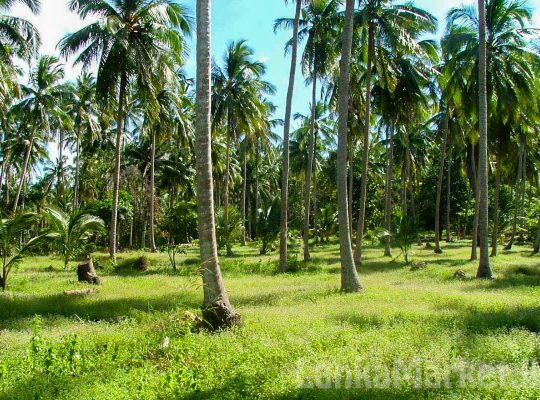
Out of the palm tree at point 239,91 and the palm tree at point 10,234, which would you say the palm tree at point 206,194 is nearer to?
the palm tree at point 10,234

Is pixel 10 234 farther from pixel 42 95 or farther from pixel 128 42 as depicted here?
pixel 42 95

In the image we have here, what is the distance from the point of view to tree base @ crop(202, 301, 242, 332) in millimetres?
8117

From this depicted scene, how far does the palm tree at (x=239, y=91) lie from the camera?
85.9 feet

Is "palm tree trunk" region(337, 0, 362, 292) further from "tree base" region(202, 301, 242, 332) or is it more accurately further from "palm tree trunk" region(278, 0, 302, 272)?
"palm tree trunk" region(278, 0, 302, 272)

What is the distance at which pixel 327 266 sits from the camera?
784 inches

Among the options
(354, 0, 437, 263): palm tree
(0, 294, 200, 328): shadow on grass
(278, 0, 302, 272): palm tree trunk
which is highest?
(354, 0, 437, 263): palm tree

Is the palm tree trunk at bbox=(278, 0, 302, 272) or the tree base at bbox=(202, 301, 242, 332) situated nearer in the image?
the tree base at bbox=(202, 301, 242, 332)

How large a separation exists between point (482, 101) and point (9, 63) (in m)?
18.3

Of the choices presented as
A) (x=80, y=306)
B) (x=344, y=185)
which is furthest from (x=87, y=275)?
(x=344, y=185)

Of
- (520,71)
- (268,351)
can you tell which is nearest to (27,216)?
(268,351)

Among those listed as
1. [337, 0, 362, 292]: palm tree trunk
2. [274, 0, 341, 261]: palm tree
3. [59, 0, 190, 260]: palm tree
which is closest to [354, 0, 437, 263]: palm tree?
[274, 0, 341, 261]: palm tree

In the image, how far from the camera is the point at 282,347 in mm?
6859

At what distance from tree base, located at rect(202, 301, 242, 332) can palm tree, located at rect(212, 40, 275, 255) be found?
17.8 m

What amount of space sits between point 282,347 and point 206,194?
10.2 feet
